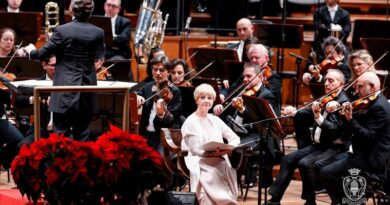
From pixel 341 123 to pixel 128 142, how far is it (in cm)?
283

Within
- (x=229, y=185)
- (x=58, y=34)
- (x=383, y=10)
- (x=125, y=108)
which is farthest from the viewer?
(x=383, y=10)

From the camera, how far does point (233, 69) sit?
8.80 meters

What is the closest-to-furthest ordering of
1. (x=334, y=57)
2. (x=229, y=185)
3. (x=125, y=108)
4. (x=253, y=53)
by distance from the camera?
(x=125, y=108)
(x=229, y=185)
(x=253, y=53)
(x=334, y=57)

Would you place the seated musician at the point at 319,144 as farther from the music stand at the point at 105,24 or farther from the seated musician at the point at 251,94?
the music stand at the point at 105,24

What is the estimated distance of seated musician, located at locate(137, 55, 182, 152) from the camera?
26.6 ft

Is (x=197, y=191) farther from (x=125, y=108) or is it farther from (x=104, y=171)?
(x=104, y=171)

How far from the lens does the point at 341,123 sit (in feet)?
24.6

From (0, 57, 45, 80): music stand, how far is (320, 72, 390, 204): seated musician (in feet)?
9.35

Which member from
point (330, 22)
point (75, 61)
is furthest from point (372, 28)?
point (75, 61)

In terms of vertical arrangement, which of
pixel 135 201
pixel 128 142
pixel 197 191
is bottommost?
pixel 197 191

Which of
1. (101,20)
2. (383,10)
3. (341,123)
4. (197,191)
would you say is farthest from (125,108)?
(383,10)

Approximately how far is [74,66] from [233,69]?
2277 mm

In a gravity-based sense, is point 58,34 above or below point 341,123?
above

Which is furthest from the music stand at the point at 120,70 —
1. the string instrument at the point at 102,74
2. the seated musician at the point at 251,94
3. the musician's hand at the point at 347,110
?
the musician's hand at the point at 347,110
